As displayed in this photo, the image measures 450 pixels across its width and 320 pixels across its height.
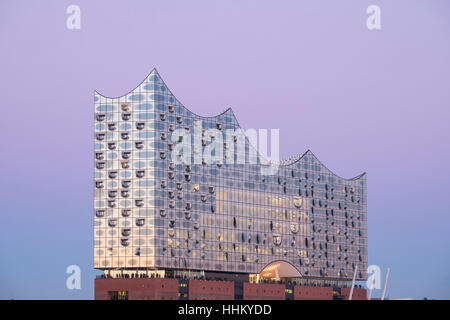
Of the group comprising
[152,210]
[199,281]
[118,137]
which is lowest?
[199,281]

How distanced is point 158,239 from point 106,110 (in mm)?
22152

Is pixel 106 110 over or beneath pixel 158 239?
over

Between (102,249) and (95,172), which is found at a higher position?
(95,172)

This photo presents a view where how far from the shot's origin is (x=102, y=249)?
186000mm

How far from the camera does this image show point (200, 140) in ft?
625
